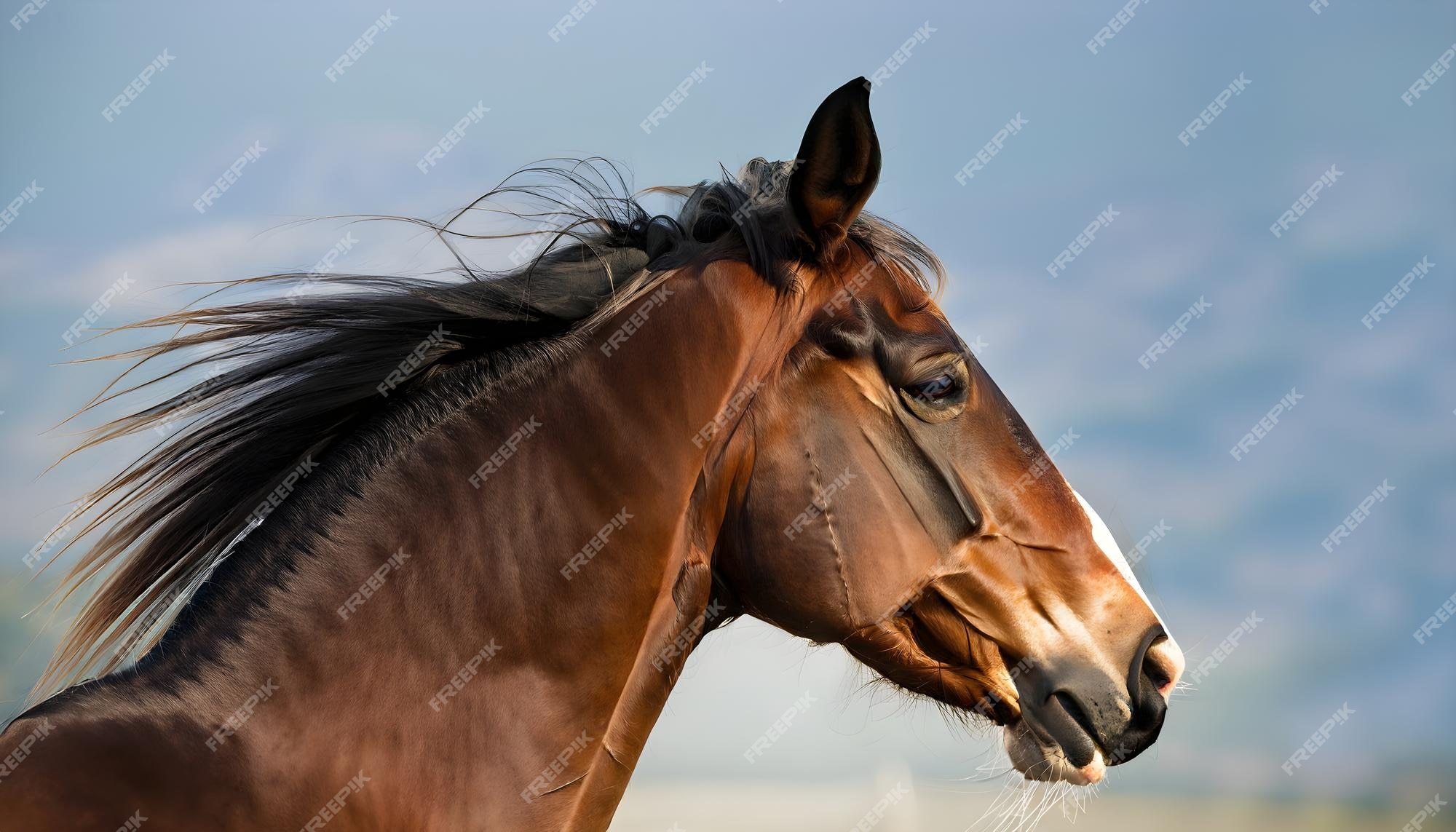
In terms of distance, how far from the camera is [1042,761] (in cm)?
305

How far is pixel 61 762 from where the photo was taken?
217 cm

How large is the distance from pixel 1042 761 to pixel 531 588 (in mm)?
1584

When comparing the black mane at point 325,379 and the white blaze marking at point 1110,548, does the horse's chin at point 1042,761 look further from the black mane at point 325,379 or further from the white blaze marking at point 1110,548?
the black mane at point 325,379

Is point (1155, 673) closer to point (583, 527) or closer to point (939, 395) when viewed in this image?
point (939, 395)

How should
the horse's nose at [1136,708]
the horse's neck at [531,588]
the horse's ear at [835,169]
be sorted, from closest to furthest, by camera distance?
the horse's neck at [531,588] → the horse's ear at [835,169] → the horse's nose at [1136,708]

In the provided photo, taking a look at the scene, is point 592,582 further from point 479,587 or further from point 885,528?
point 885,528

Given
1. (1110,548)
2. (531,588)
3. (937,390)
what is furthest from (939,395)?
(531,588)

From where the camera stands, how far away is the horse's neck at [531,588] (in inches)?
94.7

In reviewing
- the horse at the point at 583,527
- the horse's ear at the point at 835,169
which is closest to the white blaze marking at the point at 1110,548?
the horse at the point at 583,527

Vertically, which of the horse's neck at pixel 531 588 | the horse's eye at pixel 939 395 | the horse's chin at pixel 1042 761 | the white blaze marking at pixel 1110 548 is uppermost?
the horse's neck at pixel 531 588

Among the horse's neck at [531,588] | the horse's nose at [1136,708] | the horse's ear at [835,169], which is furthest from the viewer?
the horse's nose at [1136,708]

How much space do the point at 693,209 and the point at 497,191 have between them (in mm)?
709

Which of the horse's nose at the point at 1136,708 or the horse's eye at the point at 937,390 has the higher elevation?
the horse's eye at the point at 937,390

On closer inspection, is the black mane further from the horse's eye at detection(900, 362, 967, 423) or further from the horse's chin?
the horse's chin
